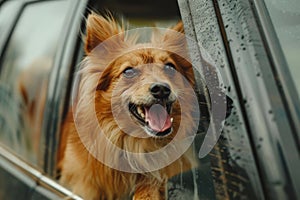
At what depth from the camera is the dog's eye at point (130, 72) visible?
4.64ft

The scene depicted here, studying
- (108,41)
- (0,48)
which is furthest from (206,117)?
(0,48)

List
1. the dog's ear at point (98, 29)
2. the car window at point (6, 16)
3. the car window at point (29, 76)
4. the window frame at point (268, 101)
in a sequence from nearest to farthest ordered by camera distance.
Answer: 1. the window frame at point (268, 101)
2. the dog's ear at point (98, 29)
3. the car window at point (29, 76)
4. the car window at point (6, 16)

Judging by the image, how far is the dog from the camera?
134 cm

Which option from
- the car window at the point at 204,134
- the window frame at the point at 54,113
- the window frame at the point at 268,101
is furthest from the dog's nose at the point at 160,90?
the window frame at the point at 54,113

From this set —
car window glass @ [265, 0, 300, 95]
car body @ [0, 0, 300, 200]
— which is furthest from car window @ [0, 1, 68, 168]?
car window glass @ [265, 0, 300, 95]

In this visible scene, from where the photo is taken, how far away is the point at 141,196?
4.45 ft

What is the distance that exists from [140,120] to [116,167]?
0.18 metres

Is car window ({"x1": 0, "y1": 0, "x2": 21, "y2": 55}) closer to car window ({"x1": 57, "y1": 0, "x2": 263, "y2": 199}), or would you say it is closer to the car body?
the car body

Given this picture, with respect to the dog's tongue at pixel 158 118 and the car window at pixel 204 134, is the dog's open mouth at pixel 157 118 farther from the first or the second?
the car window at pixel 204 134

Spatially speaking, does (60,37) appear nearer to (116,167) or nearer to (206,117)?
(116,167)

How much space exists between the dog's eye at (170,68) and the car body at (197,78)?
0.09 meters

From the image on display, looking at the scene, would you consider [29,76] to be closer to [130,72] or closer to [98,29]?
[98,29]

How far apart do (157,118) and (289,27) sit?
1.90ft

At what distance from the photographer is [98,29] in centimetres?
150
